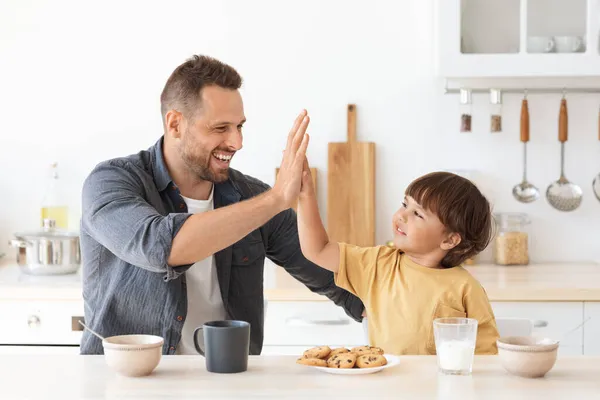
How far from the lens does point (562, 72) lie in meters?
3.25

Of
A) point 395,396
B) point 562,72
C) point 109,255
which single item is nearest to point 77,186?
point 109,255

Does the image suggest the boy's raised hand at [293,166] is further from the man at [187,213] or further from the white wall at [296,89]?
the white wall at [296,89]

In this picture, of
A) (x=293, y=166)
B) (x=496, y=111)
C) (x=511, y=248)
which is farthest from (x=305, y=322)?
(x=496, y=111)

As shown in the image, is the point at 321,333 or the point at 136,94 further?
the point at 136,94

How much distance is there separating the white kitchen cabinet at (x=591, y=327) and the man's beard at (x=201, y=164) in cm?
133

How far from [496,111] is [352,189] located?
0.64m

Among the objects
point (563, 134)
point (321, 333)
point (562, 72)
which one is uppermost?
point (562, 72)

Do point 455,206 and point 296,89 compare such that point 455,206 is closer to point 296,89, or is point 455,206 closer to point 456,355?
point 456,355

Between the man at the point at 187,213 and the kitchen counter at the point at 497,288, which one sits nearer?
the man at the point at 187,213

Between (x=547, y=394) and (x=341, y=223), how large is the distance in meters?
1.98

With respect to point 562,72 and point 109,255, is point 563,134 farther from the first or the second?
point 109,255

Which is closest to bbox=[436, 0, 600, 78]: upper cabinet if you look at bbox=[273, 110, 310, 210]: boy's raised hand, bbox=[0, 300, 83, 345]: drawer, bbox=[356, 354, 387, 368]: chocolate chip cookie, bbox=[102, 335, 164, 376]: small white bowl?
bbox=[273, 110, 310, 210]: boy's raised hand

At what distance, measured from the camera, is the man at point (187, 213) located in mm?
2080

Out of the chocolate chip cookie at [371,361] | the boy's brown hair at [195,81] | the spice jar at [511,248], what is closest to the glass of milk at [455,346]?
the chocolate chip cookie at [371,361]
